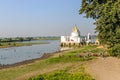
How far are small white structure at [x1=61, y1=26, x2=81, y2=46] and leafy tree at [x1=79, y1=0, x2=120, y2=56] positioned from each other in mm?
68125

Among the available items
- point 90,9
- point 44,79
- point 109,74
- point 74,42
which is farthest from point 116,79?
point 74,42

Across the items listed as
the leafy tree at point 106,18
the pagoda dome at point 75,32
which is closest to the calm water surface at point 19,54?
the pagoda dome at point 75,32

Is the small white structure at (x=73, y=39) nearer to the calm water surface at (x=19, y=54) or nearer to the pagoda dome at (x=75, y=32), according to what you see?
the pagoda dome at (x=75, y=32)

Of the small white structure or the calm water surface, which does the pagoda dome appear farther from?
the calm water surface

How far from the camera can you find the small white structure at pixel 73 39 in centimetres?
9238

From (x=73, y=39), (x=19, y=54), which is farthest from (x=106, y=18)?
(x=73, y=39)

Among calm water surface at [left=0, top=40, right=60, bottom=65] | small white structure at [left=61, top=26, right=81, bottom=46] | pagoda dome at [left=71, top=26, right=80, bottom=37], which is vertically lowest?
calm water surface at [left=0, top=40, right=60, bottom=65]

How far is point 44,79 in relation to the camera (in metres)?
20.3

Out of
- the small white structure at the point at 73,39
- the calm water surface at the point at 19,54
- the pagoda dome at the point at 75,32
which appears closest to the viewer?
the calm water surface at the point at 19,54

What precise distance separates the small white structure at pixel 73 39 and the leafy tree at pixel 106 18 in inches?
2682

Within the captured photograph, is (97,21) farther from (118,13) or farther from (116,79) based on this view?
(116,79)

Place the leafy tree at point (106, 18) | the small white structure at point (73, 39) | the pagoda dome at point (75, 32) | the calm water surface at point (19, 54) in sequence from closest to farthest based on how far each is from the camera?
the leafy tree at point (106, 18), the calm water surface at point (19, 54), the pagoda dome at point (75, 32), the small white structure at point (73, 39)

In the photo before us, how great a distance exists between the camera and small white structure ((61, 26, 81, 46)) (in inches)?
3637

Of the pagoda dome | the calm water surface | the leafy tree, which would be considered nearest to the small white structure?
the pagoda dome
